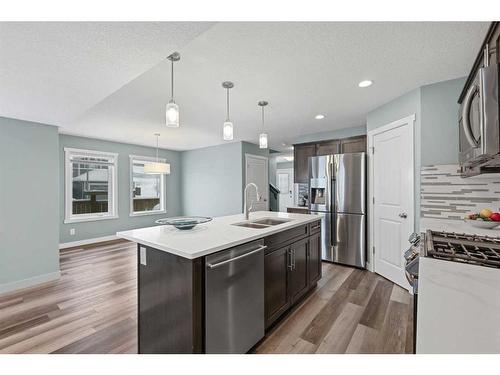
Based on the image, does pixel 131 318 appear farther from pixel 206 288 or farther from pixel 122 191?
pixel 122 191

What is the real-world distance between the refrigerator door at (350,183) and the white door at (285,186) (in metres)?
5.15

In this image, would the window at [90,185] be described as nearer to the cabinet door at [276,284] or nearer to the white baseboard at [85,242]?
A: the white baseboard at [85,242]

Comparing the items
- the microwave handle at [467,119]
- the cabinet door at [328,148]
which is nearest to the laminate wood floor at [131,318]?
the microwave handle at [467,119]

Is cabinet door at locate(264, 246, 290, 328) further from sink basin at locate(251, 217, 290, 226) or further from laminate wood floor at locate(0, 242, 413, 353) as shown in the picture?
sink basin at locate(251, 217, 290, 226)

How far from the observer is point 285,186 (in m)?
9.12

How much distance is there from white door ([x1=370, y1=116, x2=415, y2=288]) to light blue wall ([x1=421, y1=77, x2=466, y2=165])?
0.17 metres

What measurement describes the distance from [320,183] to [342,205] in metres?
0.53

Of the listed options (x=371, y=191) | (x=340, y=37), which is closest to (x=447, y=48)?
(x=340, y=37)

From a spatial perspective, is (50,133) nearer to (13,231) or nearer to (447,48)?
(13,231)

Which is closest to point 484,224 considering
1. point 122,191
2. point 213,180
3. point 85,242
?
point 213,180

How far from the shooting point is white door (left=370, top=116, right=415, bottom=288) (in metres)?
2.74

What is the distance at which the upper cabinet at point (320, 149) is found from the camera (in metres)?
3.73

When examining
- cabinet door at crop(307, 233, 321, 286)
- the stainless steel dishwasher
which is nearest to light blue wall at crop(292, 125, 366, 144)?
cabinet door at crop(307, 233, 321, 286)
